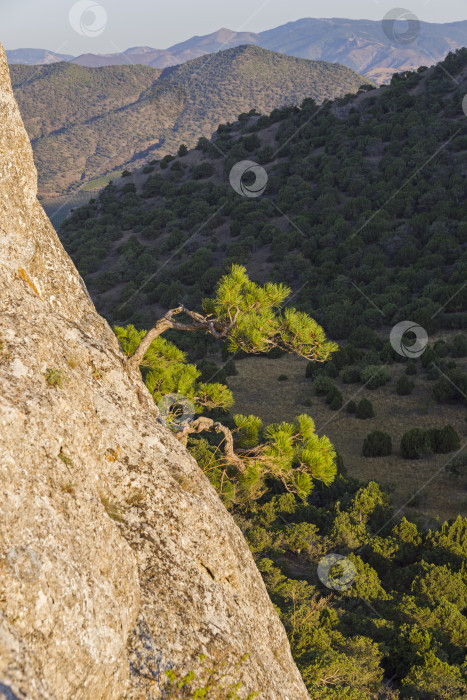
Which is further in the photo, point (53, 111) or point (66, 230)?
point (53, 111)

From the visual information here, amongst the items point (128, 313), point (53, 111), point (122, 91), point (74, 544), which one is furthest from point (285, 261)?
point (122, 91)

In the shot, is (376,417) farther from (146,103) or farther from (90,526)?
(146,103)

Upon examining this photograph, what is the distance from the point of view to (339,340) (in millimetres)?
26922

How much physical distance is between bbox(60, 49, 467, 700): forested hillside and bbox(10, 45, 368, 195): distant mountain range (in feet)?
250

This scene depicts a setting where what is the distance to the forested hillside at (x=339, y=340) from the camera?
7.44 metres

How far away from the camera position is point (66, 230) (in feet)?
172

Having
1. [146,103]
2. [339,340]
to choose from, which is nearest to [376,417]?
[339,340]

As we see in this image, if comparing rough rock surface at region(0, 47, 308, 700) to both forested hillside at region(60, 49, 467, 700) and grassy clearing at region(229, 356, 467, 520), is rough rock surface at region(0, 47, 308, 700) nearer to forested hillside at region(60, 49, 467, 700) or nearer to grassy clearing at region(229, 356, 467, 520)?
forested hillside at region(60, 49, 467, 700)

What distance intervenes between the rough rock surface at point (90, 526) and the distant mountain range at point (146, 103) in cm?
12090

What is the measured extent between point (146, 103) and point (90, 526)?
154m

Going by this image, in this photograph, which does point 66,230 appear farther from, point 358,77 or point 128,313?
point 358,77

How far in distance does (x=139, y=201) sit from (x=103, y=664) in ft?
175

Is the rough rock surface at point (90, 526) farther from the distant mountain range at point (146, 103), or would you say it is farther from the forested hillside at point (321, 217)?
the distant mountain range at point (146, 103)

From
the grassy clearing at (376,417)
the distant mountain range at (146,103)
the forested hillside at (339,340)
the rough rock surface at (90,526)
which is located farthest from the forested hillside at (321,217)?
the distant mountain range at (146,103)
